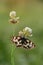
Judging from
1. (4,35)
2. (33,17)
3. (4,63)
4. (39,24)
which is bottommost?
(4,63)

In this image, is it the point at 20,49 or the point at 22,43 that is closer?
the point at 22,43

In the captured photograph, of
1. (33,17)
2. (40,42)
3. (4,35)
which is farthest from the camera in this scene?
(33,17)

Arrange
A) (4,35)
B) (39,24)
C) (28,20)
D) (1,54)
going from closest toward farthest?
(1,54)
(4,35)
(39,24)
(28,20)

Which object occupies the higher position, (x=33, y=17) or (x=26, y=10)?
(x=26, y=10)

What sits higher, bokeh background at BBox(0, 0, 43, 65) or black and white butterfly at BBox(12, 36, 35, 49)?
bokeh background at BBox(0, 0, 43, 65)

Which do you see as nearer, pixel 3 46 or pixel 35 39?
pixel 3 46

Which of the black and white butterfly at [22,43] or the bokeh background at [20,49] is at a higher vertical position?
the bokeh background at [20,49]

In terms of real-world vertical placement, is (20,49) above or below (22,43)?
above

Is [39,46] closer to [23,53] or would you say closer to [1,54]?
[23,53]

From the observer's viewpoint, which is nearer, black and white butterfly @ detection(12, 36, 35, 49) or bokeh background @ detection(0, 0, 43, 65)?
black and white butterfly @ detection(12, 36, 35, 49)

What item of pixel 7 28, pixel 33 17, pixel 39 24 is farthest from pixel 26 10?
pixel 7 28

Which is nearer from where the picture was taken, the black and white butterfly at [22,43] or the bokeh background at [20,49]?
the black and white butterfly at [22,43]
